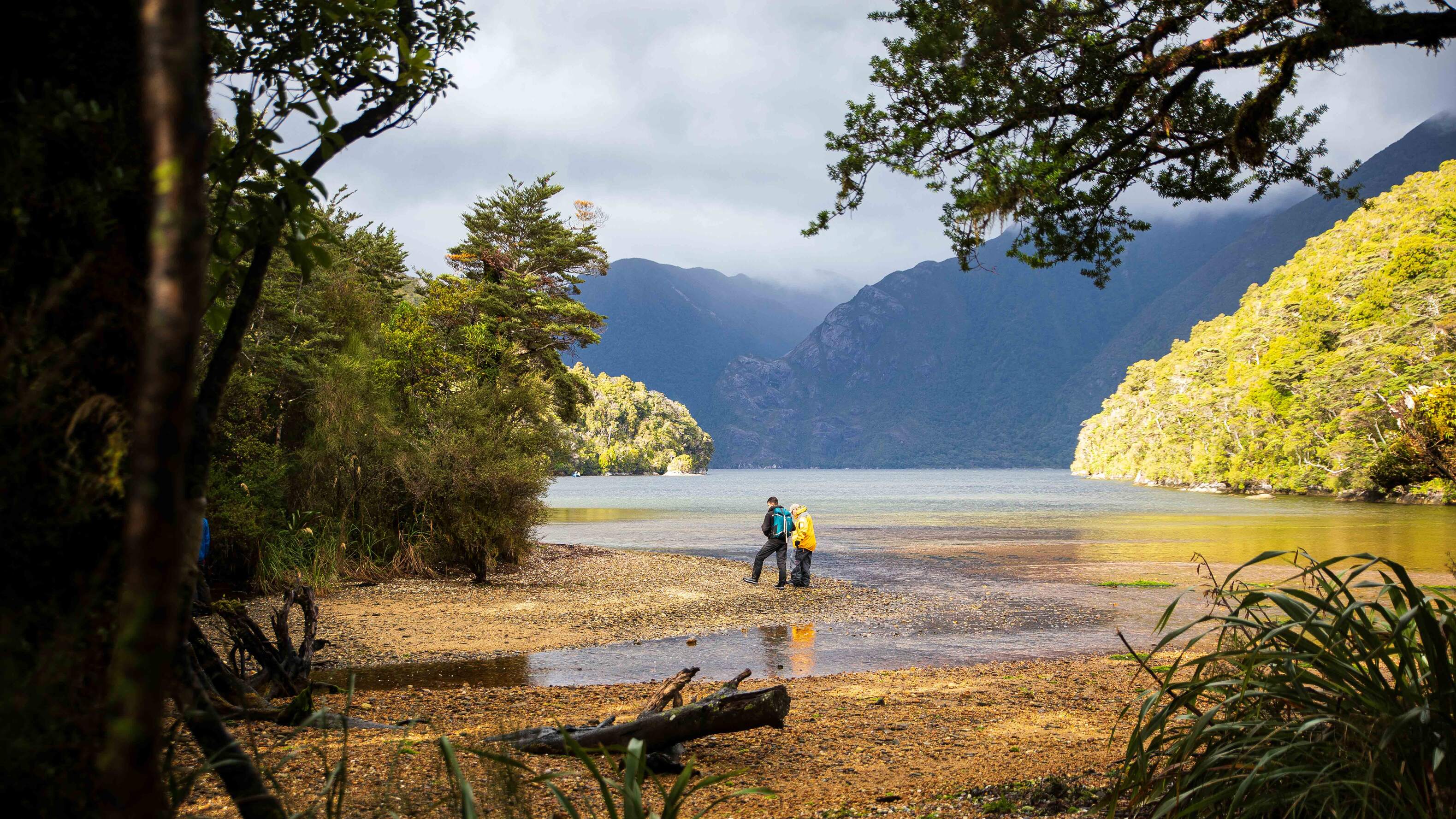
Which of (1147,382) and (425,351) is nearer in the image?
(425,351)

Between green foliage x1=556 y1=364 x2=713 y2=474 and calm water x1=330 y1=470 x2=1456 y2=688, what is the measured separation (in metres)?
81.0

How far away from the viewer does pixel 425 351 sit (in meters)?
23.0

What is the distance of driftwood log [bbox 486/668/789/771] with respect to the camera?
518 centimetres

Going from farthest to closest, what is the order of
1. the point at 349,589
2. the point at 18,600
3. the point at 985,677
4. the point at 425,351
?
the point at 425,351
the point at 349,589
the point at 985,677
the point at 18,600

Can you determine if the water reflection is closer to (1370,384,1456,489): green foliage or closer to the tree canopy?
the tree canopy

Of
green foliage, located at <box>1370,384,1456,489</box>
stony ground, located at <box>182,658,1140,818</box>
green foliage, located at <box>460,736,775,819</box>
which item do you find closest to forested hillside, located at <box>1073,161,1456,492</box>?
green foliage, located at <box>1370,384,1456,489</box>

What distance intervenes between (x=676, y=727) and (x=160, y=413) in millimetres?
4775

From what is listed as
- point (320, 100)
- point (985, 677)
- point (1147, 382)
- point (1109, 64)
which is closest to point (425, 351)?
point (985, 677)

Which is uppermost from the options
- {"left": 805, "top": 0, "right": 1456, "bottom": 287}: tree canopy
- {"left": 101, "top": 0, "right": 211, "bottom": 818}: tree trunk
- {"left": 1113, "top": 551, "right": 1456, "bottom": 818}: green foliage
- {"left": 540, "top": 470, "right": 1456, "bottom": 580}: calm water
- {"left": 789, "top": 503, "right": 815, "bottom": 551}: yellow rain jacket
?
{"left": 805, "top": 0, "right": 1456, "bottom": 287}: tree canopy

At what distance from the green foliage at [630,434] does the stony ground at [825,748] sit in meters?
143

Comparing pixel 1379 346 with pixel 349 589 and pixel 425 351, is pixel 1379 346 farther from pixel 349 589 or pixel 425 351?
pixel 349 589

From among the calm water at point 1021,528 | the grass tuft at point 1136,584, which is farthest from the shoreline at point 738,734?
the grass tuft at point 1136,584

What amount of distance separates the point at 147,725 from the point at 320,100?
1245 millimetres

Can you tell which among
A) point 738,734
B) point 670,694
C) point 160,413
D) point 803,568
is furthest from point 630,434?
point 160,413
